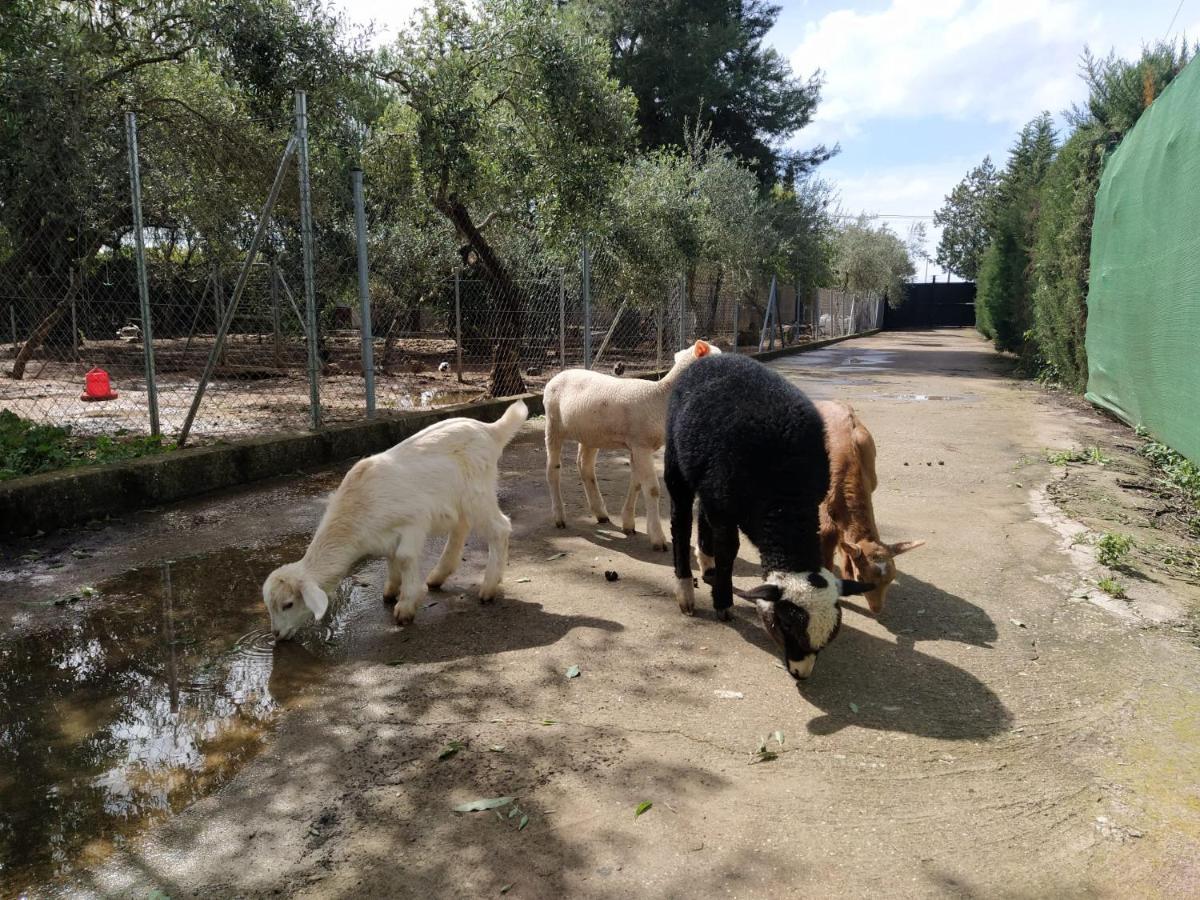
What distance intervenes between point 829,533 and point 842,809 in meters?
1.91

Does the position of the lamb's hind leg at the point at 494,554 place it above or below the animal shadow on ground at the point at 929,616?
above

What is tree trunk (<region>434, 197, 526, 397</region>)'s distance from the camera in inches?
470

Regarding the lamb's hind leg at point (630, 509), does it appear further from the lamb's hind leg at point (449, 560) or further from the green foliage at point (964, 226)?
the green foliage at point (964, 226)

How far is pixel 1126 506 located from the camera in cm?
619

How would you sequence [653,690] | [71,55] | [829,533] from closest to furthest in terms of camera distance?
[653,690] < [829,533] < [71,55]

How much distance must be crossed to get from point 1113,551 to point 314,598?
15.5ft

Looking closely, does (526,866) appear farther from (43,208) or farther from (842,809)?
(43,208)

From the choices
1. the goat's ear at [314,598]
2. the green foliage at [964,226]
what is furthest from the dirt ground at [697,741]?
the green foliage at [964,226]

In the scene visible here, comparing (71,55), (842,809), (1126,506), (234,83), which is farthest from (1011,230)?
(842,809)

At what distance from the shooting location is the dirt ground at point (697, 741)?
2.34m

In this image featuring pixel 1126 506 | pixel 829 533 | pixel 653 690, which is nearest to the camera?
pixel 653 690

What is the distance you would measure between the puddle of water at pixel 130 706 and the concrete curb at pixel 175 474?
1330 mm

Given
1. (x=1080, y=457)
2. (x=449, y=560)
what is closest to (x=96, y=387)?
(x=449, y=560)

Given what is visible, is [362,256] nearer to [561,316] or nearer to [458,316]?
[458,316]
